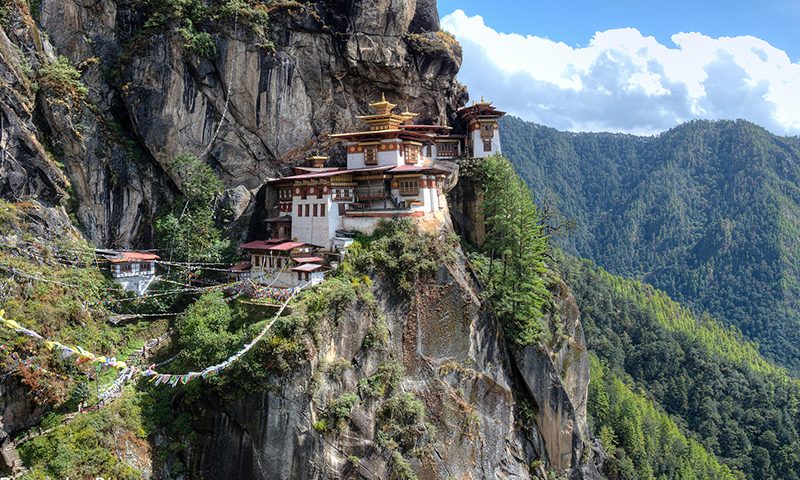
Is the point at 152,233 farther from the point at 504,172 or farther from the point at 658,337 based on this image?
the point at 658,337

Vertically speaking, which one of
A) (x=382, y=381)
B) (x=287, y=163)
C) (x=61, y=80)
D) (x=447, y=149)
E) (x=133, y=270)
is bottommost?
(x=382, y=381)

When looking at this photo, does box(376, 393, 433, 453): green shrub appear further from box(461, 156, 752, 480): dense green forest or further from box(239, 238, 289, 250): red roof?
box(239, 238, 289, 250): red roof

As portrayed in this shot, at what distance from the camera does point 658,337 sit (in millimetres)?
101188

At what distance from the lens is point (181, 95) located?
137 ft

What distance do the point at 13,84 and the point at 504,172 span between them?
30.1 metres

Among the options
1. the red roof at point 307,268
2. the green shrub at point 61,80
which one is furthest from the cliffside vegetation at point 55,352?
the red roof at point 307,268

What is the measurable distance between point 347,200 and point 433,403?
1374cm

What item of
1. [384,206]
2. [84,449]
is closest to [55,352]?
[84,449]

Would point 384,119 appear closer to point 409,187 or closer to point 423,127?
point 423,127

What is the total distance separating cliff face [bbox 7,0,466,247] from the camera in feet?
120

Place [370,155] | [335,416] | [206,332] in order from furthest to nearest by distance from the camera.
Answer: [370,155] → [206,332] → [335,416]

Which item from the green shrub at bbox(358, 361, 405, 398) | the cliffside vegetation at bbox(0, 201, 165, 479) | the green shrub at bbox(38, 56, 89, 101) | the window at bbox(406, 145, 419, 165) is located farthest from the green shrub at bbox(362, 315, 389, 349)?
the green shrub at bbox(38, 56, 89, 101)

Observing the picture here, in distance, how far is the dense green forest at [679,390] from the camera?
2697 inches

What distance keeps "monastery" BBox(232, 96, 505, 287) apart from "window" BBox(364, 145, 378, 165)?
0.07 m
